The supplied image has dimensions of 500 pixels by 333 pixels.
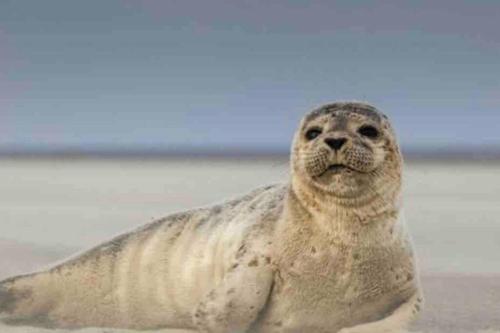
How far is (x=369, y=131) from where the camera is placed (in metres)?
4.07

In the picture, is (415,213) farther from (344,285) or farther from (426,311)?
(344,285)

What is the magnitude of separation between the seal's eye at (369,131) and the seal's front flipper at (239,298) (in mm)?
601

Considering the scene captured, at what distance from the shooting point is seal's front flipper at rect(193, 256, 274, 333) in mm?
4059

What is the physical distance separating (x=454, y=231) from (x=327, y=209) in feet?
20.1

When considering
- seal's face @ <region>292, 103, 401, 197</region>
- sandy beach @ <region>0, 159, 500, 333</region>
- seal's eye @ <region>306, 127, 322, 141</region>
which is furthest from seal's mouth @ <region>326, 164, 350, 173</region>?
sandy beach @ <region>0, 159, 500, 333</region>

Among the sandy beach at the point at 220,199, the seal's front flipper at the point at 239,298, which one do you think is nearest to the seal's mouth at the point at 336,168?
the seal's front flipper at the point at 239,298

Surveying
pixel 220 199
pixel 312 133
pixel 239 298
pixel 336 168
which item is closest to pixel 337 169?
pixel 336 168

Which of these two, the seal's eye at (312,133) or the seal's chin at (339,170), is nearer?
the seal's chin at (339,170)

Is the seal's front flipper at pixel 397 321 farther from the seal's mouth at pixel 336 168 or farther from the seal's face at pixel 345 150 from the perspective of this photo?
the seal's mouth at pixel 336 168

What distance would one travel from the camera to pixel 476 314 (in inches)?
216

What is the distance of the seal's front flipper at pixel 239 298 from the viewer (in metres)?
4.06

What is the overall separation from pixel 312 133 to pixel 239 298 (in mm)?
671

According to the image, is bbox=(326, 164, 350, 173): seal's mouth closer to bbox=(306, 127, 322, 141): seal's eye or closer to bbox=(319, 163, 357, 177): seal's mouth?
bbox=(319, 163, 357, 177): seal's mouth

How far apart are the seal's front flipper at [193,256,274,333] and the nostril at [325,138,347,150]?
1.72ft
